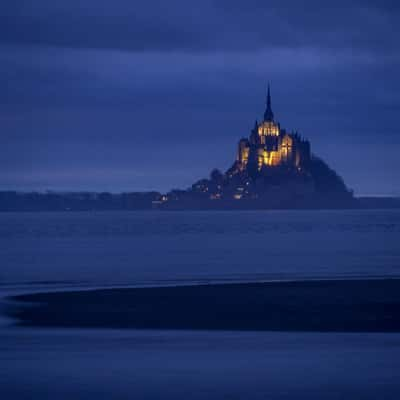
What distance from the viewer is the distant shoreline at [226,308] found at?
2047 centimetres

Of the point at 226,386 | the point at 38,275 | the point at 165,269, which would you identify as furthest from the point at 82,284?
the point at 226,386

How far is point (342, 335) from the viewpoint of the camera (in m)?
18.7

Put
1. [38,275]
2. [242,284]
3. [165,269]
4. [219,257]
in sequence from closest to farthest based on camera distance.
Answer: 1. [242,284]
2. [38,275]
3. [165,269]
4. [219,257]

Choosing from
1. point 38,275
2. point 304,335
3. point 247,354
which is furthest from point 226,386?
point 38,275

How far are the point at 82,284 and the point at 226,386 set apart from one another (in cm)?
1904

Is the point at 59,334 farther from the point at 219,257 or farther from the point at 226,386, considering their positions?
the point at 219,257

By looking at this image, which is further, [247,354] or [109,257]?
[109,257]

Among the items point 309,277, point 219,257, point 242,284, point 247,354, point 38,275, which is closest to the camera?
point 247,354

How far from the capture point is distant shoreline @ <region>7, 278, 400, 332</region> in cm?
2047

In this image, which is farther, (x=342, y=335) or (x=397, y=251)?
(x=397, y=251)

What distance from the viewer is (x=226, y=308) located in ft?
76.8

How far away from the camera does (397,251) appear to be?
180ft

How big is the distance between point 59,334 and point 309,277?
17295mm

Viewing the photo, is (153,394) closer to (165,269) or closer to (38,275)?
(38,275)
